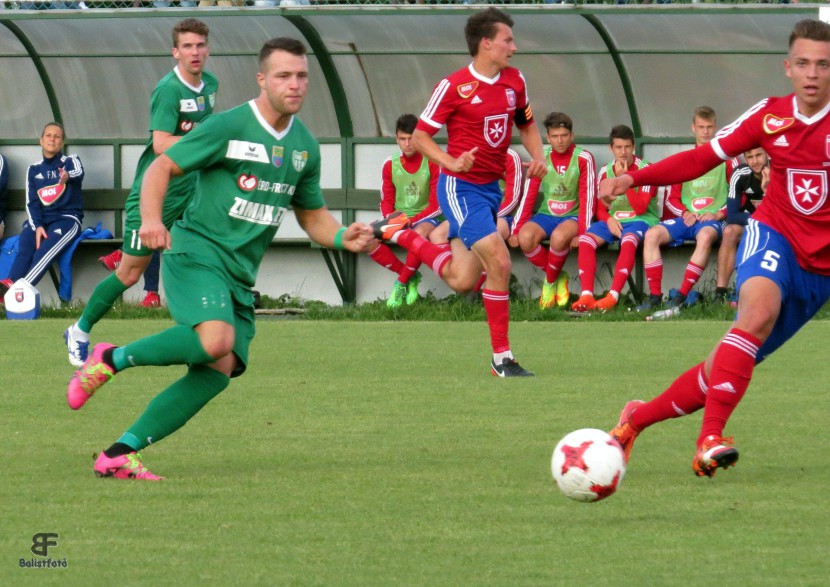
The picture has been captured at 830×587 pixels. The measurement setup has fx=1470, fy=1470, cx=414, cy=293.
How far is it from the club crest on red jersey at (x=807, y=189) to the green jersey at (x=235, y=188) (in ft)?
6.77

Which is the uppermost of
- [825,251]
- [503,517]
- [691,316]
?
[825,251]

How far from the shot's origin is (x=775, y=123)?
591 cm

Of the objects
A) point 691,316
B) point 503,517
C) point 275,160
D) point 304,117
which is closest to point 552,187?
point 691,316

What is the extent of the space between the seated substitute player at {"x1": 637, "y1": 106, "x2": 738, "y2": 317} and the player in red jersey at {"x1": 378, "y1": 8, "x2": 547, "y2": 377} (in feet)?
14.6

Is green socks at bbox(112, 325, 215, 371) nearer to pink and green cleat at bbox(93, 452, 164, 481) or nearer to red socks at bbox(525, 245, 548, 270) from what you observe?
pink and green cleat at bbox(93, 452, 164, 481)

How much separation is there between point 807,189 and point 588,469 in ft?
5.16

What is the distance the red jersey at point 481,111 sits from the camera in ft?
32.7

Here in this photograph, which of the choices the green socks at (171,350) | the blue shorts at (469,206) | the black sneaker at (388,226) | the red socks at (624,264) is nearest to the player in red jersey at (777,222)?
the black sneaker at (388,226)

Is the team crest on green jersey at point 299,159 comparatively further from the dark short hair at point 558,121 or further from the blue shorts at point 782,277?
the dark short hair at point 558,121

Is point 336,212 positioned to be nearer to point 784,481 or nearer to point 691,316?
point 691,316

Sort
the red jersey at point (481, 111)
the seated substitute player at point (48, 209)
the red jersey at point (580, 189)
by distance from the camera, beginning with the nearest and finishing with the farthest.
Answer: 1. the red jersey at point (481, 111)
2. the red jersey at point (580, 189)
3. the seated substitute player at point (48, 209)

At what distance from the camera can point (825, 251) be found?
5.93 metres

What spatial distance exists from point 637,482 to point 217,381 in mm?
1767

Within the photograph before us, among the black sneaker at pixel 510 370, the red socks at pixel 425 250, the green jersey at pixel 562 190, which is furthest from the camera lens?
the green jersey at pixel 562 190
